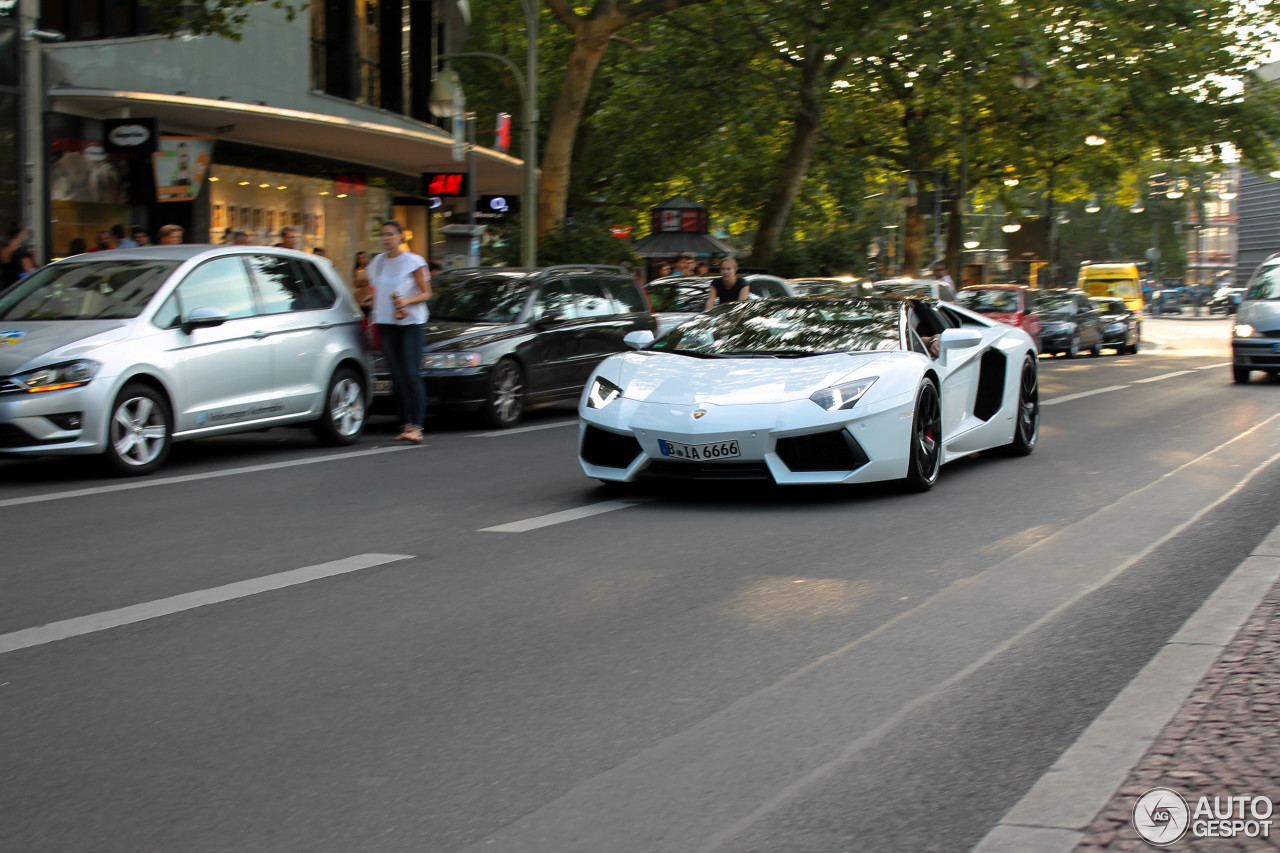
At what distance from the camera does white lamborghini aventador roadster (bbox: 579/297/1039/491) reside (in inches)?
330

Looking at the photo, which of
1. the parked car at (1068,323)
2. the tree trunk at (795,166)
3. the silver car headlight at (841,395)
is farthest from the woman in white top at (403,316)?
the tree trunk at (795,166)

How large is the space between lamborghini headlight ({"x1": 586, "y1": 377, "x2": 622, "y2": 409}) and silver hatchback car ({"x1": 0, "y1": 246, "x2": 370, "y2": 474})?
129 inches

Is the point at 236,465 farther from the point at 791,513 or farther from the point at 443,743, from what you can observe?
the point at 443,743

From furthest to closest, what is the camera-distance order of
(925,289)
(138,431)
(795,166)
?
(795,166) < (925,289) < (138,431)

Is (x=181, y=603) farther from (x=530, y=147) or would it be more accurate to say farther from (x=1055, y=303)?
(x=1055, y=303)

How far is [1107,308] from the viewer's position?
1428 inches

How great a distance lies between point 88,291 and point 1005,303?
72.3 feet

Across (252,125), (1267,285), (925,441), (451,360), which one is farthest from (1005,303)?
(925,441)

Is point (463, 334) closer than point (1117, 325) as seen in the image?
Yes

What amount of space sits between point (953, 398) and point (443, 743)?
252 inches

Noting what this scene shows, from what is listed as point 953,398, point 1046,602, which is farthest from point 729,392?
point 1046,602

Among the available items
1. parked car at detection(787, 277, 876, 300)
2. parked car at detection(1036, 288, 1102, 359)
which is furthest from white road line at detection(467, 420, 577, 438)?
parked car at detection(1036, 288, 1102, 359)

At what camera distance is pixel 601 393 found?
29.5 ft

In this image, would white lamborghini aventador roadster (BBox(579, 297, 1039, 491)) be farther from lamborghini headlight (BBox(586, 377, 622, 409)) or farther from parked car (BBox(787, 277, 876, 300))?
parked car (BBox(787, 277, 876, 300))
